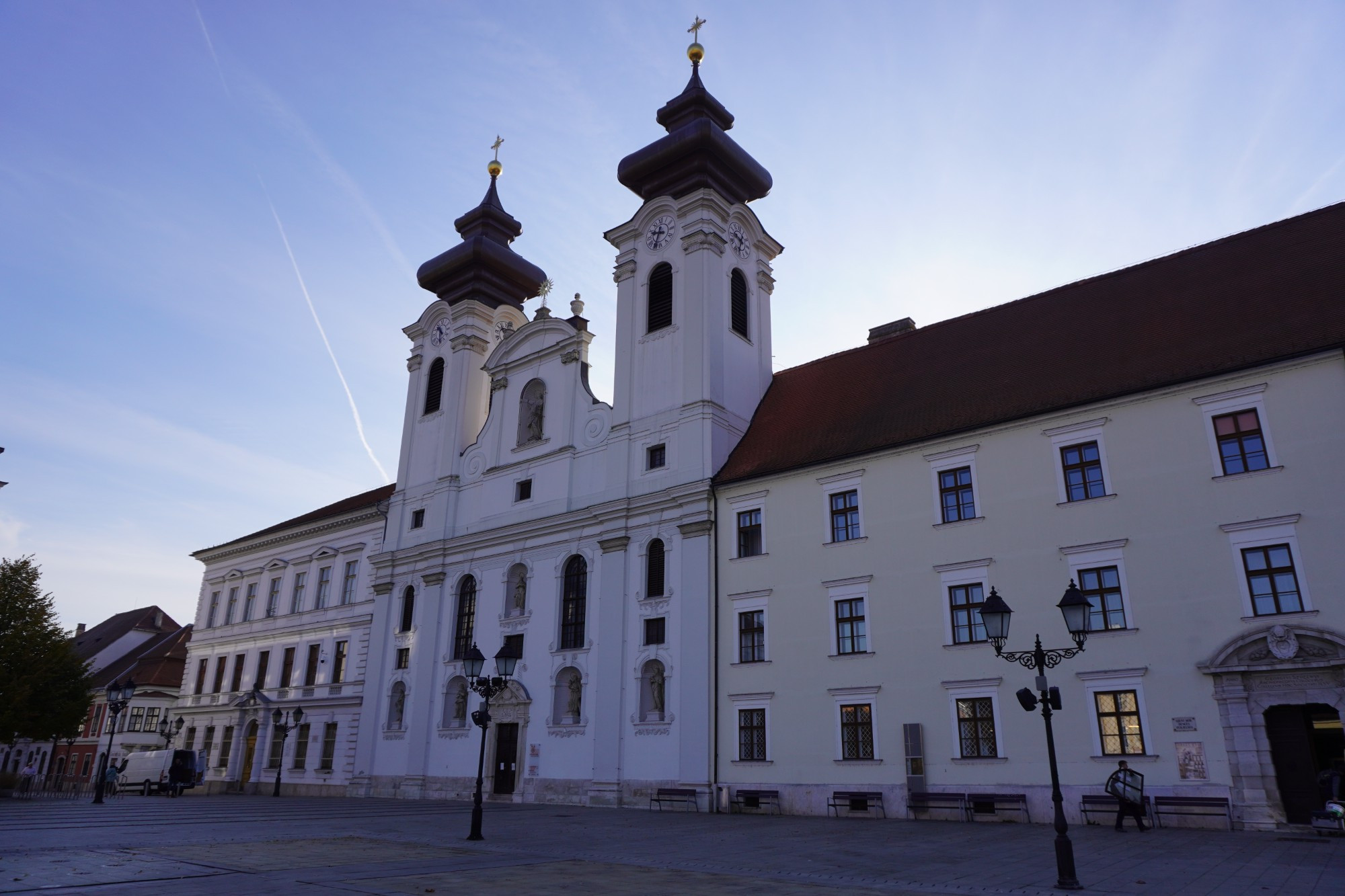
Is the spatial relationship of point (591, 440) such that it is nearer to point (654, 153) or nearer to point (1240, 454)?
point (654, 153)

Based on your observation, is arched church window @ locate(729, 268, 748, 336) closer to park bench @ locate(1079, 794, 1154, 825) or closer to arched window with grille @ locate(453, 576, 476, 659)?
arched window with grille @ locate(453, 576, 476, 659)

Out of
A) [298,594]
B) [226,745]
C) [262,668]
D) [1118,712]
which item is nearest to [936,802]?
[1118,712]

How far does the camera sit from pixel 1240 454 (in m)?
21.1

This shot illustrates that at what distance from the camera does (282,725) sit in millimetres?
42469

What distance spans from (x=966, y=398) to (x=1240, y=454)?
7.24 metres

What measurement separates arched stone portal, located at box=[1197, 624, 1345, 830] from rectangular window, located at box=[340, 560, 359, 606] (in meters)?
35.3

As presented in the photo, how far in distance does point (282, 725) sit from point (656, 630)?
21825 millimetres

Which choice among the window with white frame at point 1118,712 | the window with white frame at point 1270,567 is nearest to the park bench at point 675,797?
the window with white frame at point 1118,712

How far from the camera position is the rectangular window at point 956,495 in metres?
24.9

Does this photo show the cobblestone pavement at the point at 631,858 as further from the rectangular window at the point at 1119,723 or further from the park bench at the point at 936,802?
the rectangular window at the point at 1119,723

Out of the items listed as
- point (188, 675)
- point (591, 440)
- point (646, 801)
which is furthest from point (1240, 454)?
point (188, 675)

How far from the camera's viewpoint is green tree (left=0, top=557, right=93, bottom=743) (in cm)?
3584

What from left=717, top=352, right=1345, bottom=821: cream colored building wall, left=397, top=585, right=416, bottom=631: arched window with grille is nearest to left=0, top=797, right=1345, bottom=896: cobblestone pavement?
left=717, top=352, right=1345, bottom=821: cream colored building wall

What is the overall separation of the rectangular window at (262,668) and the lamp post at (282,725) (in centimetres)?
240
